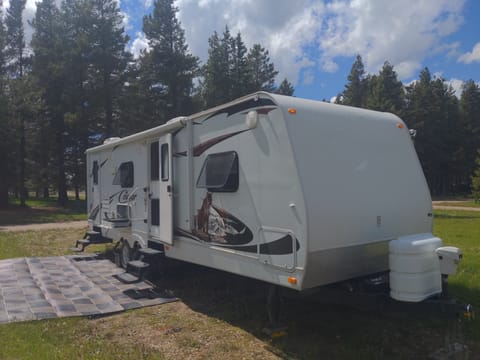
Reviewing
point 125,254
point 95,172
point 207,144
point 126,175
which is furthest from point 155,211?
point 95,172

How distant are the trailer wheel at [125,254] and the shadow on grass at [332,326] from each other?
6.75 ft

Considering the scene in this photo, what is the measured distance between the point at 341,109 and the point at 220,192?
1.87m

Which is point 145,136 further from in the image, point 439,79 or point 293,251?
point 439,79

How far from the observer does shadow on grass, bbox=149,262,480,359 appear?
4.65 m

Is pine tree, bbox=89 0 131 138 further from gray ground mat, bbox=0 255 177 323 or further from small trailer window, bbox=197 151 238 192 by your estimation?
small trailer window, bbox=197 151 238 192

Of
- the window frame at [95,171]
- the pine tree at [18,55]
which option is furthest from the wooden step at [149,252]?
the pine tree at [18,55]

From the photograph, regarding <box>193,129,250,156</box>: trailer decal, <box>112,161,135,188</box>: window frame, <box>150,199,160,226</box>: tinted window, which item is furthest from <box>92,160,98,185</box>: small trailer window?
<box>193,129,250,156</box>: trailer decal

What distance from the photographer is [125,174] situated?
8.64 m

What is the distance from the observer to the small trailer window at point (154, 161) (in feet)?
24.7

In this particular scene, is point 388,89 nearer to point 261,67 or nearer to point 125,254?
point 261,67

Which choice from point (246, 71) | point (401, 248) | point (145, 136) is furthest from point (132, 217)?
point (246, 71)

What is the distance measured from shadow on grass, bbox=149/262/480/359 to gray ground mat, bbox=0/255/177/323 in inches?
34.4

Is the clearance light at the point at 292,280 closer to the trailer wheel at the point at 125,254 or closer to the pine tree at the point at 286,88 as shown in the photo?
the trailer wheel at the point at 125,254

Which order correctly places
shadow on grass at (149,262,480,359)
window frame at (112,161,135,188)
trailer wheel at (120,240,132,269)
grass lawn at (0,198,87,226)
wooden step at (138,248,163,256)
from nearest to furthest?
shadow on grass at (149,262,480,359)
wooden step at (138,248,163,256)
window frame at (112,161,135,188)
trailer wheel at (120,240,132,269)
grass lawn at (0,198,87,226)
